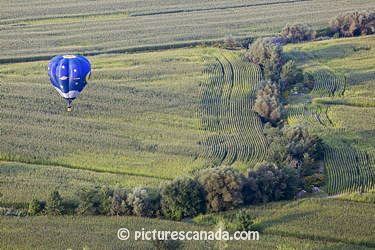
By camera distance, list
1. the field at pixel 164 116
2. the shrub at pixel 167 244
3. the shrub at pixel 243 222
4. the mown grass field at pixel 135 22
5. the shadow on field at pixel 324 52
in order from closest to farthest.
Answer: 1. the shrub at pixel 167 244
2. the shrub at pixel 243 222
3. the field at pixel 164 116
4. the shadow on field at pixel 324 52
5. the mown grass field at pixel 135 22

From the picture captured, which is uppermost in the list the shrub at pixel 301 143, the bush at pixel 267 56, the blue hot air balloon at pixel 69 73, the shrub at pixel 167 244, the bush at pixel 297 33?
the bush at pixel 297 33

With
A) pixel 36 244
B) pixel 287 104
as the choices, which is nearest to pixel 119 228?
pixel 36 244

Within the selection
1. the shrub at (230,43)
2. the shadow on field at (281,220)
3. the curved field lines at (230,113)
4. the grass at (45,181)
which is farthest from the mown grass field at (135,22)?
the shadow on field at (281,220)

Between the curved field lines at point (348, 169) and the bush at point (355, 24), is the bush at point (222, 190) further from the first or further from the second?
the bush at point (355, 24)

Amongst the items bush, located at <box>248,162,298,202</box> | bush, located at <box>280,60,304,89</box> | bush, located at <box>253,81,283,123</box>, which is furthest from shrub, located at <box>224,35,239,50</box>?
bush, located at <box>248,162,298,202</box>

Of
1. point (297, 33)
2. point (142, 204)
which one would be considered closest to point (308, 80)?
point (297, 33)

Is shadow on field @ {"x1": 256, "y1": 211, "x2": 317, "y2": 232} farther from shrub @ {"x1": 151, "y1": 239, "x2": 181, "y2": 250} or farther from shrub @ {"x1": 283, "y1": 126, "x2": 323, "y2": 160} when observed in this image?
shrub @ {"x1": 283, "y1": 126, "x2": 323, "y2": 160}

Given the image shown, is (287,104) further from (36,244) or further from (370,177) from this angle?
(36,244)
